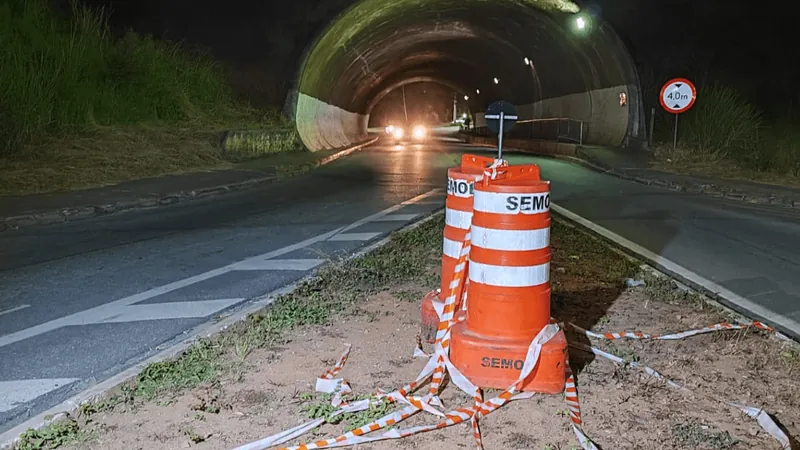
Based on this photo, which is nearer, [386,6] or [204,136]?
[204,136]

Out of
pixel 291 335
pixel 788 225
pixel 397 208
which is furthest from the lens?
pixel 397 208

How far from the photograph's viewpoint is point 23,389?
4301 mm

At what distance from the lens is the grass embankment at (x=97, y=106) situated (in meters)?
14.0

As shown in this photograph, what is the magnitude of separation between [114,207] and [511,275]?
8.69 metres

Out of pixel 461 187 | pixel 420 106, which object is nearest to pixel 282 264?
pixel 461 187

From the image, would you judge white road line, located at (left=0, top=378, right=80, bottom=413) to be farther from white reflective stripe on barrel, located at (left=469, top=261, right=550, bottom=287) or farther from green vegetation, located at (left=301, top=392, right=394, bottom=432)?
white reflective stripe on barrel, located at (left=469, top=261, right=550, bottom=287)

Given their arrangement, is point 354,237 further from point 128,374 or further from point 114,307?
point 128,374

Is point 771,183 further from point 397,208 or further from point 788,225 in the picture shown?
point 397,208

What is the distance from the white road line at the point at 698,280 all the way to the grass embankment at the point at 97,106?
9.49 meters

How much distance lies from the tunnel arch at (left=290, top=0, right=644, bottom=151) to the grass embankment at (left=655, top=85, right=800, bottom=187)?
89.4 inches

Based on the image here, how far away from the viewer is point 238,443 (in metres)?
3.62

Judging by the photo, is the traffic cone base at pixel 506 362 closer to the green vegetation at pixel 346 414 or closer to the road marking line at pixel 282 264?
the green vegetation at pixel 346 414

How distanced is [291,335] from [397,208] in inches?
268

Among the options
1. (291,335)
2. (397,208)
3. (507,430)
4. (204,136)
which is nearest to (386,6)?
(204,136)
